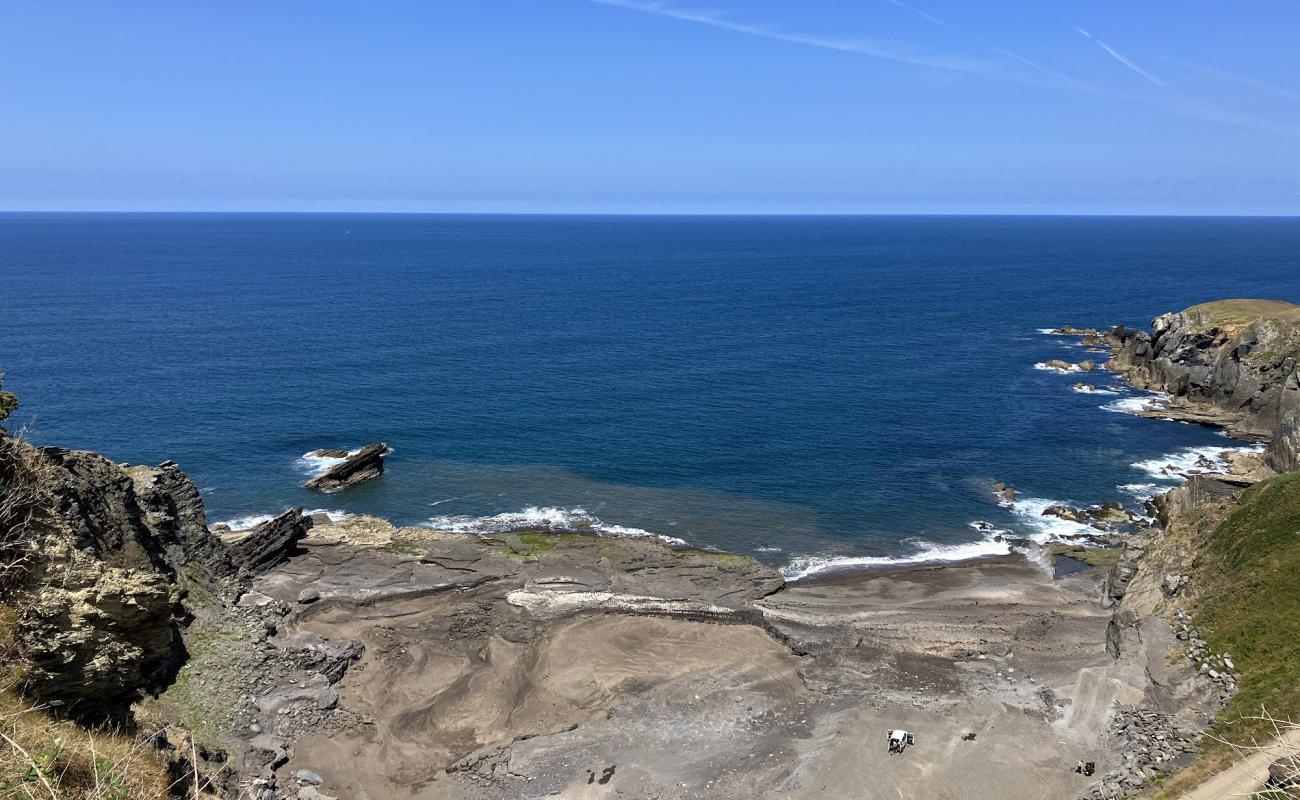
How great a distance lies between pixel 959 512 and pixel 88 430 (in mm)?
95297

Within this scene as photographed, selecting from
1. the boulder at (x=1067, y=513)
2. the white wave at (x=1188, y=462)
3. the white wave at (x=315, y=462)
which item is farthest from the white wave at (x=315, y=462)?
the white wave at (x=1188, y=462)

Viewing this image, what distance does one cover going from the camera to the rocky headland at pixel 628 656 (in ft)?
130

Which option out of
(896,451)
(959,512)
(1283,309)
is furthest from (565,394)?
(1283,309)

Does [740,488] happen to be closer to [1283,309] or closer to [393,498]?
[393,498]

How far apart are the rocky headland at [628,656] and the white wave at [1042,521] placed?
5760 mm

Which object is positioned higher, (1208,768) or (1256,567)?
(1256,567)

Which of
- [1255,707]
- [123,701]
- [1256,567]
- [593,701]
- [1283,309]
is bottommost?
[593,701]

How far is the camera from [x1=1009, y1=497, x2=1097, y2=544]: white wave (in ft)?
240

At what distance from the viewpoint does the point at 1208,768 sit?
37281mm

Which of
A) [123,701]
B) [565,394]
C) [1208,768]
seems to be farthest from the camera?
[565,394]

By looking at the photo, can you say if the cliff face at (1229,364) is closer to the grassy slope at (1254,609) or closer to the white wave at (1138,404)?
the white wave at (1138,404)

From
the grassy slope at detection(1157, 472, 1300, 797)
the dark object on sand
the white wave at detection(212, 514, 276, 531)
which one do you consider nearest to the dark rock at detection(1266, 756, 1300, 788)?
the grassy slope at detection(1157, 472, 1300, 797)

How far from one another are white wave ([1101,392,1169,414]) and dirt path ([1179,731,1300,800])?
82564mm

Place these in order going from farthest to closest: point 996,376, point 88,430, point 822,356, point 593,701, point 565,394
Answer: point 822,356
point 996,376
point 565,394
point 88,430
point 593,701
